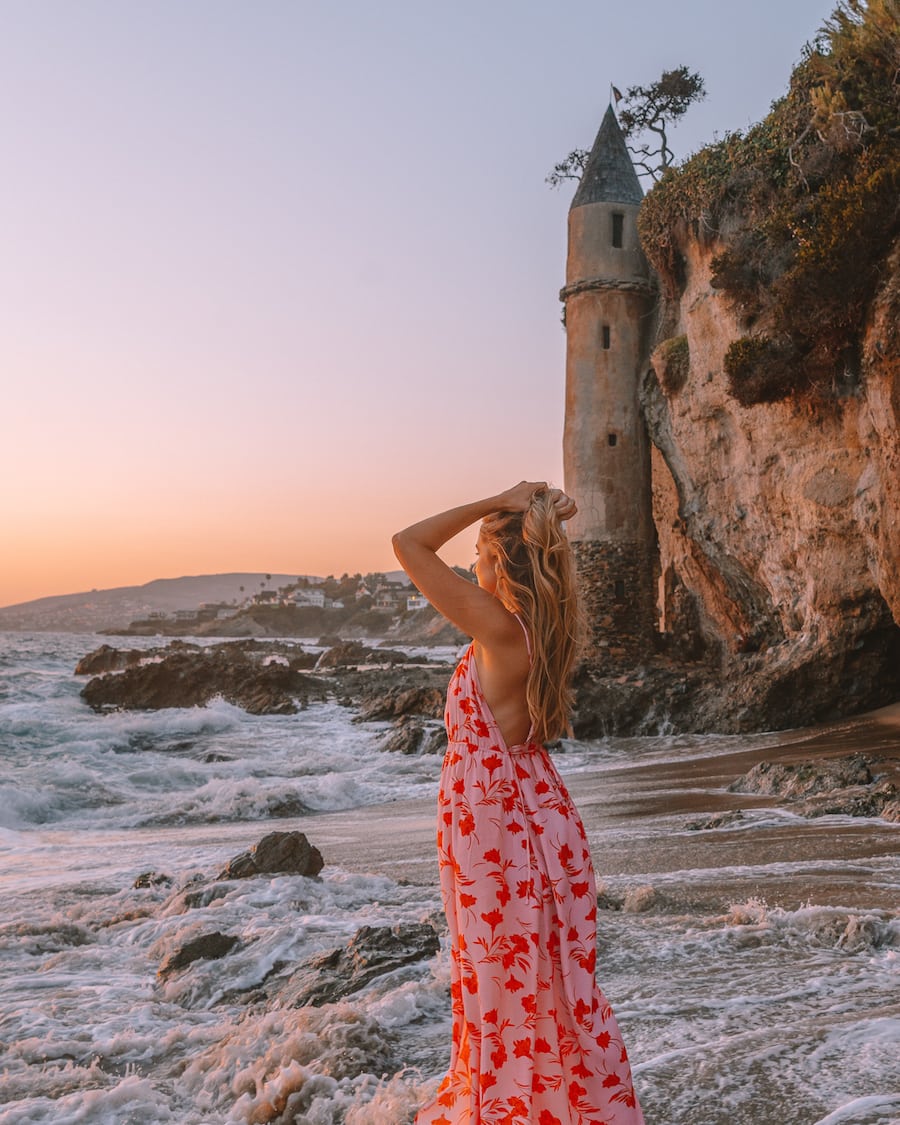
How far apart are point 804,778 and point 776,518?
7.56 meters

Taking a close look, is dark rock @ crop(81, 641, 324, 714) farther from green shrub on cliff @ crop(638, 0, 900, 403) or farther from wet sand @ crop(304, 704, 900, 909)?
green shrub on cliff @ crop(638, 0, 900, 403)

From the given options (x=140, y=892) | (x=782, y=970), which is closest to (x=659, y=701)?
(x=140, y=892)

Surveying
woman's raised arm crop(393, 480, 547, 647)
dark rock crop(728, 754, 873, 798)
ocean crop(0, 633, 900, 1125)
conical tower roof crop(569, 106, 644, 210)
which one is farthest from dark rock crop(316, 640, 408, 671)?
woman's raised arm crop(393, 480, 547, 647)

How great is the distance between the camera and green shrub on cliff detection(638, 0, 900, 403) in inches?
450

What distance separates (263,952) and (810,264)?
10.4 m

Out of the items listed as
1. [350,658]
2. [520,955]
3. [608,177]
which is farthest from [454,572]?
[350,658]

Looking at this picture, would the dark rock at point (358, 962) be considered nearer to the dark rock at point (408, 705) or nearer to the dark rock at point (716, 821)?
the dark rock at point (716, 821)

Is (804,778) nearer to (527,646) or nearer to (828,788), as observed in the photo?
(828,788)

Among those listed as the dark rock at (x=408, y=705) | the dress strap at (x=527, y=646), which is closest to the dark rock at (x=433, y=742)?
the dark rock at (x=408, y=705)

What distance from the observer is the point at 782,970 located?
4.08 m

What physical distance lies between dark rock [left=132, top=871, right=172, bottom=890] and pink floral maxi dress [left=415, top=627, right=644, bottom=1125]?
4.73 metres

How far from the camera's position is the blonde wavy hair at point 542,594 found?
2574mm

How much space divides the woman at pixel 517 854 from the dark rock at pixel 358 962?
1.74 meters

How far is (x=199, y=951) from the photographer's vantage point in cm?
514
